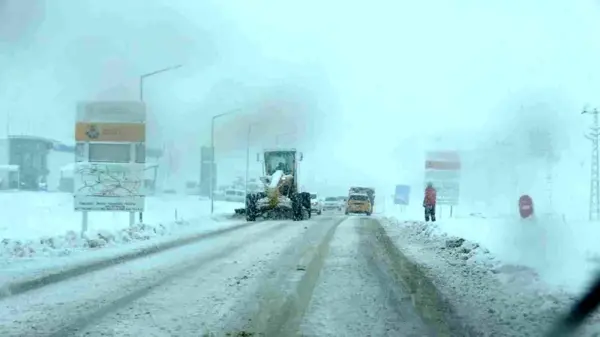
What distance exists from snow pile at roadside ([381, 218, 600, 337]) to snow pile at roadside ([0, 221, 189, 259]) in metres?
7.90

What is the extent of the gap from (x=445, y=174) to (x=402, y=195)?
47.3 ft

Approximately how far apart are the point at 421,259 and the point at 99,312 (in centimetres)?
831

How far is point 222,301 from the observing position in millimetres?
10117

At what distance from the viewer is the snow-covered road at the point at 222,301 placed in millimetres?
8289

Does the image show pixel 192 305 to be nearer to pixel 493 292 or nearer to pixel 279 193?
pixel 493 292

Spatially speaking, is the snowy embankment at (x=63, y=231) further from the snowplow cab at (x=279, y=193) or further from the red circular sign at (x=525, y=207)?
the red circular sign at (x=525, y=207)

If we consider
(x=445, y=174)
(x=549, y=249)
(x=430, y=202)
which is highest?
(x=445, y=174)

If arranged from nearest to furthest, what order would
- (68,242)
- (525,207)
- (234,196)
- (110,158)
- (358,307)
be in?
(358,307)
(68,242)
(525,207)
(110,158)
(234,196)

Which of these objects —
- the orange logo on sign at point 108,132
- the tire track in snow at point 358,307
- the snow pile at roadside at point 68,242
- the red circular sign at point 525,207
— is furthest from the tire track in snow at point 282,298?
the orange logo on sign at point 108,132

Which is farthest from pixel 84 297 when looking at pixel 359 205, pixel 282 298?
pixel 359 205

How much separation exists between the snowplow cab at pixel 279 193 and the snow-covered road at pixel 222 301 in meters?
20.3

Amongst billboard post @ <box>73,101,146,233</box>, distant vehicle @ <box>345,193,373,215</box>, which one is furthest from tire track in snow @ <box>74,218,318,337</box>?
distant vehicle @ <box>345,193,373,215</box>

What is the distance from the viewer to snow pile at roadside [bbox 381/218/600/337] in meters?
8.53

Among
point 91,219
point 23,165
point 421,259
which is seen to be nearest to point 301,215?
point 91,219
